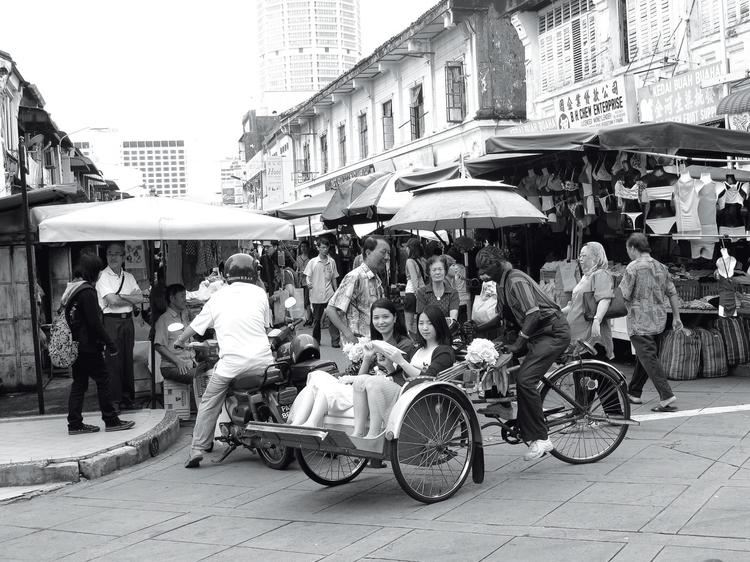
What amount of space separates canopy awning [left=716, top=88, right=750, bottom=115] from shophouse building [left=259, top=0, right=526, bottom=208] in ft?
33.5

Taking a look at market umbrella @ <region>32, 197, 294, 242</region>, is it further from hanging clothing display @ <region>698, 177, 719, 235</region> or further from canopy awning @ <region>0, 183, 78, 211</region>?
hanging clothing display @ <region>698, 177, 719, 235</region>

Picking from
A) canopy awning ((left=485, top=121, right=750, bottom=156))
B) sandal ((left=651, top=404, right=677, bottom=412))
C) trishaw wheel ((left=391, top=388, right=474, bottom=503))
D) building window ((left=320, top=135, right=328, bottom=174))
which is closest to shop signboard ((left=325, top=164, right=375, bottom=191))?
building window ((left=320, top=135, right=328, bottom=174))

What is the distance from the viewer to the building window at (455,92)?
77.8 feet

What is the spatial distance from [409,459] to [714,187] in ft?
21.6

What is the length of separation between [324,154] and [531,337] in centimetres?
3096

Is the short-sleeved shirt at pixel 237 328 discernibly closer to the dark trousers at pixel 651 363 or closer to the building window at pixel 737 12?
the dark trousers at pixel 651 363

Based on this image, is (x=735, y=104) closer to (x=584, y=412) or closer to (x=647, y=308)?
(x=647, y=308)

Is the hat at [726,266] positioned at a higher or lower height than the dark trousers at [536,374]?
higher

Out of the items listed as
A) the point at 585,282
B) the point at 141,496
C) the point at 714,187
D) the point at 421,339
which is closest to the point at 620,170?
the point at 714,187

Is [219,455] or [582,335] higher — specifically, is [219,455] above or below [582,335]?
below

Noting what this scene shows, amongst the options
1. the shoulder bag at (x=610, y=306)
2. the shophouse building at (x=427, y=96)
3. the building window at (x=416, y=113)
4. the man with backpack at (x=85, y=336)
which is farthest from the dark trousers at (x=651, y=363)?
the building window at (x=416, y=113)

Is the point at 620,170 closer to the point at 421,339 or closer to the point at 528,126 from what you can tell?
the point at 528,126

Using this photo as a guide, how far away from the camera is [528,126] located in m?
15.2

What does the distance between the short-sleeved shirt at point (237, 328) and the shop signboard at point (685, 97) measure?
825 cm
